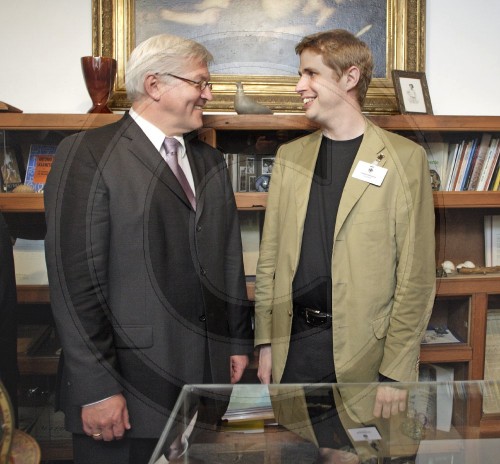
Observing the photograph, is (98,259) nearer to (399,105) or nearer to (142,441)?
(142,441)

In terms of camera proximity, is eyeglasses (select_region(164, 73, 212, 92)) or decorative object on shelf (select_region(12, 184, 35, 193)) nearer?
eyeglasses (select_region(164, 73, 212, 92))

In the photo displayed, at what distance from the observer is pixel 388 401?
129 centimetres

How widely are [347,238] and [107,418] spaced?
718 millimetres

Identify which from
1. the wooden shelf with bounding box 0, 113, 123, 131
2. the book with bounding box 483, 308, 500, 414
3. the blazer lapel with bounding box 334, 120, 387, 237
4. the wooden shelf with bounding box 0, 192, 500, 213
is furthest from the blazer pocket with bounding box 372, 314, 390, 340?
the wooden shelf with bounding box 0, 113, 123, 131

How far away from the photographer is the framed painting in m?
2.26

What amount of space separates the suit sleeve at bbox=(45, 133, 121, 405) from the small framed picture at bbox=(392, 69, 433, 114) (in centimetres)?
117

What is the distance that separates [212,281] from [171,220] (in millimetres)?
198

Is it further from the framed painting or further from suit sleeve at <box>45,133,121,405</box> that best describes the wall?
suit sleeve at <box>45,133,121,405</box>

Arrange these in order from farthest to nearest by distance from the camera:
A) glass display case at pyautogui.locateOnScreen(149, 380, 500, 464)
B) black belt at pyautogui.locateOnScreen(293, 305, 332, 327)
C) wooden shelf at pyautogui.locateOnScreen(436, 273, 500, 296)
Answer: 1. wooden shelf at pyautogui.locateOnScreen(436, 273, 500, 296)
2. black belt at pyautogui.locateOnScreen(293, 305, 332, 327)
3. glass display case at pyautogui.locateOnScreen(149, 380, 500, 464)

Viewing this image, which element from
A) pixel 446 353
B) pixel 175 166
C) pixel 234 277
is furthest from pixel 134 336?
pixel 446 353

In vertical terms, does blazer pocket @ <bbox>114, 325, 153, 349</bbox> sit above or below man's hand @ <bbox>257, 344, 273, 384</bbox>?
above

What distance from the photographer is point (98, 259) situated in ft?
4.94

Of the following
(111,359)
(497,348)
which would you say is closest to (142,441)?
(111,359)

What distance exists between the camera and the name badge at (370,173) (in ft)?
5.27
